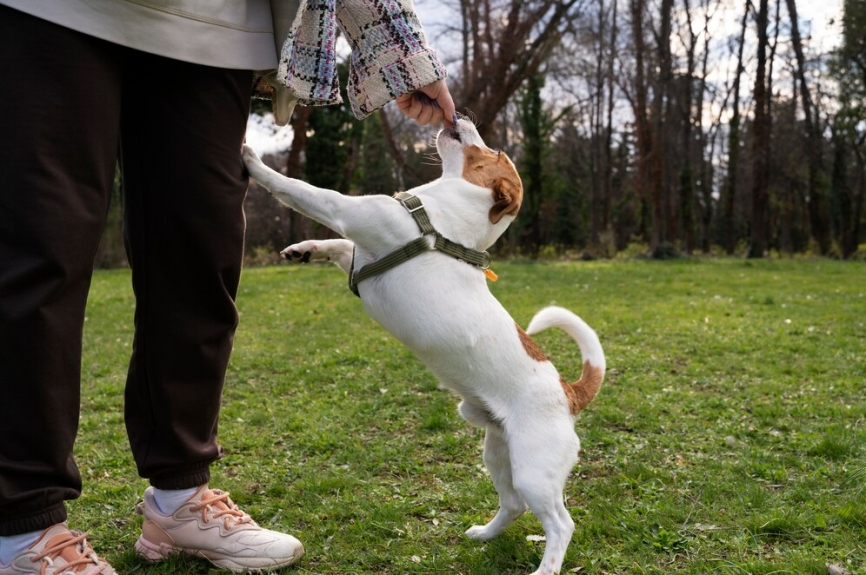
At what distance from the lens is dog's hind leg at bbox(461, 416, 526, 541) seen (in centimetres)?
252

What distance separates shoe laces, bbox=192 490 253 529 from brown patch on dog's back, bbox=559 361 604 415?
1.16 meters

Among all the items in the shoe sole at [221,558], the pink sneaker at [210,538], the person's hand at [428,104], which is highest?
the person's hand at [428,104]

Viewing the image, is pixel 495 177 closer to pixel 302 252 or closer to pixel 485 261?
pixel 485 261

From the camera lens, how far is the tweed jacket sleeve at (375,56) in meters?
1.93

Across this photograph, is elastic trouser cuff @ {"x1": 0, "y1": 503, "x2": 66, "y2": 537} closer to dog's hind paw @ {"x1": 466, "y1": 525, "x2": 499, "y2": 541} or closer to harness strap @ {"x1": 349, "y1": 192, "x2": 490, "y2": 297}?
harness strap @ {"x1": 349, "y1": 192, "x2": 490, "y2": 297}

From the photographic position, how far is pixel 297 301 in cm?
869

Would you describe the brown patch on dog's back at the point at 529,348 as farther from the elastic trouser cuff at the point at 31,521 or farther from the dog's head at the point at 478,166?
the elastic trouser cuff at the point at 31,521

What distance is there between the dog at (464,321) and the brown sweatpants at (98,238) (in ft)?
0.99

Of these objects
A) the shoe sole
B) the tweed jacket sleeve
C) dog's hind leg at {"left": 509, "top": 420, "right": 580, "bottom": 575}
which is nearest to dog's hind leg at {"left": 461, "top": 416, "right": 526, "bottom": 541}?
dog's hind leg at {"left": 509, "top": 420, "right": 580, "bottom": 575}

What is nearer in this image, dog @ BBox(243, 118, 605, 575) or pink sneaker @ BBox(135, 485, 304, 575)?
pink sneaker @ BBox(135, 485, 304, 575)

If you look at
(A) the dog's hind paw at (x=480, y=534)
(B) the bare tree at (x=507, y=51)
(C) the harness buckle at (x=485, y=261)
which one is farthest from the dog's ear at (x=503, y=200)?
(B) the bare tree at (x=507, y=51)

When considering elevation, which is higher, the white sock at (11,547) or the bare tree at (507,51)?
the bare tree at (507,51)

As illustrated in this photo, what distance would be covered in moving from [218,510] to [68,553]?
19.4 inches

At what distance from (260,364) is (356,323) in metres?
1.86
